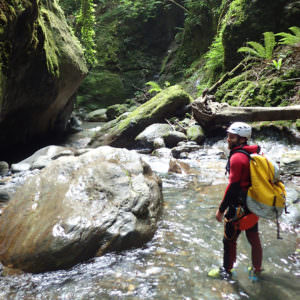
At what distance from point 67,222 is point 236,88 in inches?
316

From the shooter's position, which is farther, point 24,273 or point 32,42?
point 32,42

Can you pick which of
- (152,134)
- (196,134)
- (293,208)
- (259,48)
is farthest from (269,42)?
(293,208)

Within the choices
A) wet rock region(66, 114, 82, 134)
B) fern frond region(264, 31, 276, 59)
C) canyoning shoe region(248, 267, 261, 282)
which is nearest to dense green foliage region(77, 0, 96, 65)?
wet rock region(66, 114, 82, 134)

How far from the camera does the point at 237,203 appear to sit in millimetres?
2586

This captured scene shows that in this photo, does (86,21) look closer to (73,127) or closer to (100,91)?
(100,91)

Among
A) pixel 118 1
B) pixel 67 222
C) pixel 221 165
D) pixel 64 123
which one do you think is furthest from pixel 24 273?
pixel 118 1

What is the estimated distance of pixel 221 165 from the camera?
6816 millimetres

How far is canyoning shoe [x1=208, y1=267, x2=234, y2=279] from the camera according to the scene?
2.68 m

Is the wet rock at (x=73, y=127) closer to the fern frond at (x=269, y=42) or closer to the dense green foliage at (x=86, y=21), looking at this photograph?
the dense green foliage at (x=86, y=21)

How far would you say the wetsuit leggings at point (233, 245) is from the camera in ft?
8.68

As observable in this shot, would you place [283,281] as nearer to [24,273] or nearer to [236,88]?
[24,273]

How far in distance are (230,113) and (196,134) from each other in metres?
1.42

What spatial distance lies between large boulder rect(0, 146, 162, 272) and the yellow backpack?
1.53 meters

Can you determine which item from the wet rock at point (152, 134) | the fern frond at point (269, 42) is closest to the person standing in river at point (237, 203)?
the wet rock at point (152, 134)
